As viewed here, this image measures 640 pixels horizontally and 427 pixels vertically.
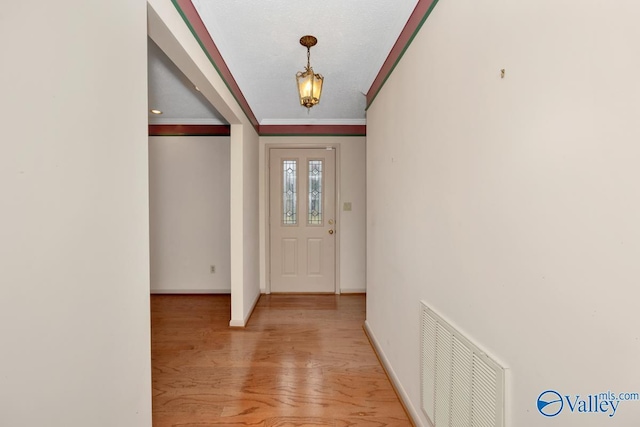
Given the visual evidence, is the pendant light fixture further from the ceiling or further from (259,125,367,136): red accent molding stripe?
(259,125,367,136): red accent molding stripe

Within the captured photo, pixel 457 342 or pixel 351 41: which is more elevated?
pixel 351 41

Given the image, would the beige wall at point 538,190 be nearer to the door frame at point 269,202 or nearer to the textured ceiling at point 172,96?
the textured ceiling at point 172,96

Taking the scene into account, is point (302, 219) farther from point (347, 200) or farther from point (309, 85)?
point (309, 85)

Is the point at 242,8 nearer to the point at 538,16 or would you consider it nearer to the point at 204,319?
the point at 538,16

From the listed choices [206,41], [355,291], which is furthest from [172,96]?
[355,291]

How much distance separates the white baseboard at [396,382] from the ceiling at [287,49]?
2.31 meters

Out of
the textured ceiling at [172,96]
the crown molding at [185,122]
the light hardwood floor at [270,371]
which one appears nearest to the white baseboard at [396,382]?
the light hardwood floor at [270,371]

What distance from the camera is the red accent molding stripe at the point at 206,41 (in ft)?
4.97

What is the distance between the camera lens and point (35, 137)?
695 mm

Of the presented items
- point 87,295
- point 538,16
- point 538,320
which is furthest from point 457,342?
point 87,295

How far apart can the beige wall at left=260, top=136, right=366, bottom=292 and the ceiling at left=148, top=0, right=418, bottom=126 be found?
60 centimetres

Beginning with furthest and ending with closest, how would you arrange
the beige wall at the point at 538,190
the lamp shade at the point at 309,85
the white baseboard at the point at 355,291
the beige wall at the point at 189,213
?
the white baseboard at the point at 355,291 → the beige wall at the point at 189,213 → the lamp shade at the point at 309,85 → the beige wall at the point at 538,190

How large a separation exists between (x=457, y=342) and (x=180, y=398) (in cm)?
182

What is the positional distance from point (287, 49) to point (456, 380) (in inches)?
88.9
